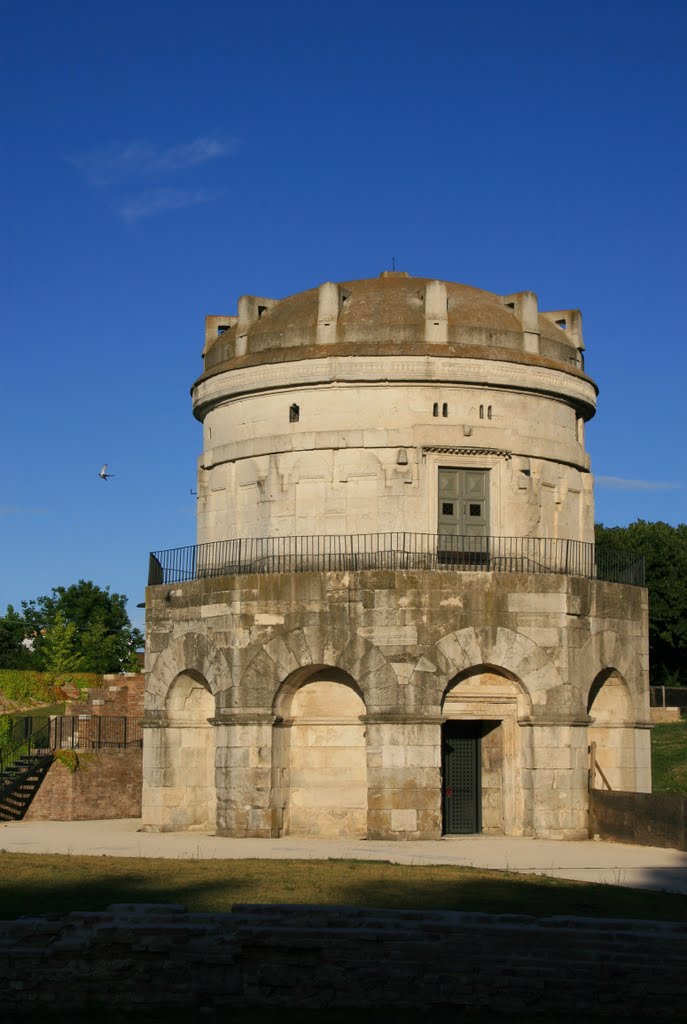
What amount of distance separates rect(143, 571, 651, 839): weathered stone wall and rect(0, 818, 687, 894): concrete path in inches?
39.9

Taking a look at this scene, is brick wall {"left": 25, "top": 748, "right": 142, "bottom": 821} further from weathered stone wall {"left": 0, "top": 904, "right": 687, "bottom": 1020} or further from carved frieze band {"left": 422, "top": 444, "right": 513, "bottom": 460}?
weathered stone wall {"left": 0, "top": 904, "right": 687, "bottom": 1020}

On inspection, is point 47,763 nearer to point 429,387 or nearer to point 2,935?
point 429,387

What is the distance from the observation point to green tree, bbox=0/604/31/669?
2857 inches

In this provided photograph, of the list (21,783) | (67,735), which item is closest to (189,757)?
(21,783)

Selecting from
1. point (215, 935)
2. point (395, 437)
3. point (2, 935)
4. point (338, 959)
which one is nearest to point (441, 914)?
point (338, 959)

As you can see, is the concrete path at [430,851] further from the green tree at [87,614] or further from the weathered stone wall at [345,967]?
the green tree at [87,614]

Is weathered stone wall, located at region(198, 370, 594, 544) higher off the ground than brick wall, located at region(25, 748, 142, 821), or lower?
higher

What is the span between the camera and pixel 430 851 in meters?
27.7

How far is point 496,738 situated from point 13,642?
163 feet

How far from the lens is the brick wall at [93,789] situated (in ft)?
123

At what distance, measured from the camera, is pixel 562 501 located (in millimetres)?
35188

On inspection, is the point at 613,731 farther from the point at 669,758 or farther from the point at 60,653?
the point at 60,653

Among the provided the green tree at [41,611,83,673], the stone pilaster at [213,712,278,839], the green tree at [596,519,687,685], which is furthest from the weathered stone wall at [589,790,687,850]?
the green tree at [596,519,687,685]

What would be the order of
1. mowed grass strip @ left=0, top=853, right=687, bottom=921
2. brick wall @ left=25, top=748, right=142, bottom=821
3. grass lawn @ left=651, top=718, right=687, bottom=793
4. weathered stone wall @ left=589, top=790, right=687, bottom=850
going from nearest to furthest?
mowed grass strip @ left=0, top=853, right=687, bottom=921 → weathered stone wall @ left=589, top=790, right=687, bottom=850 → brick wall @ left=25, top=748, right=142, bottom=821 → grass lawn @ left=651, top=718, right=687, bottom=793
